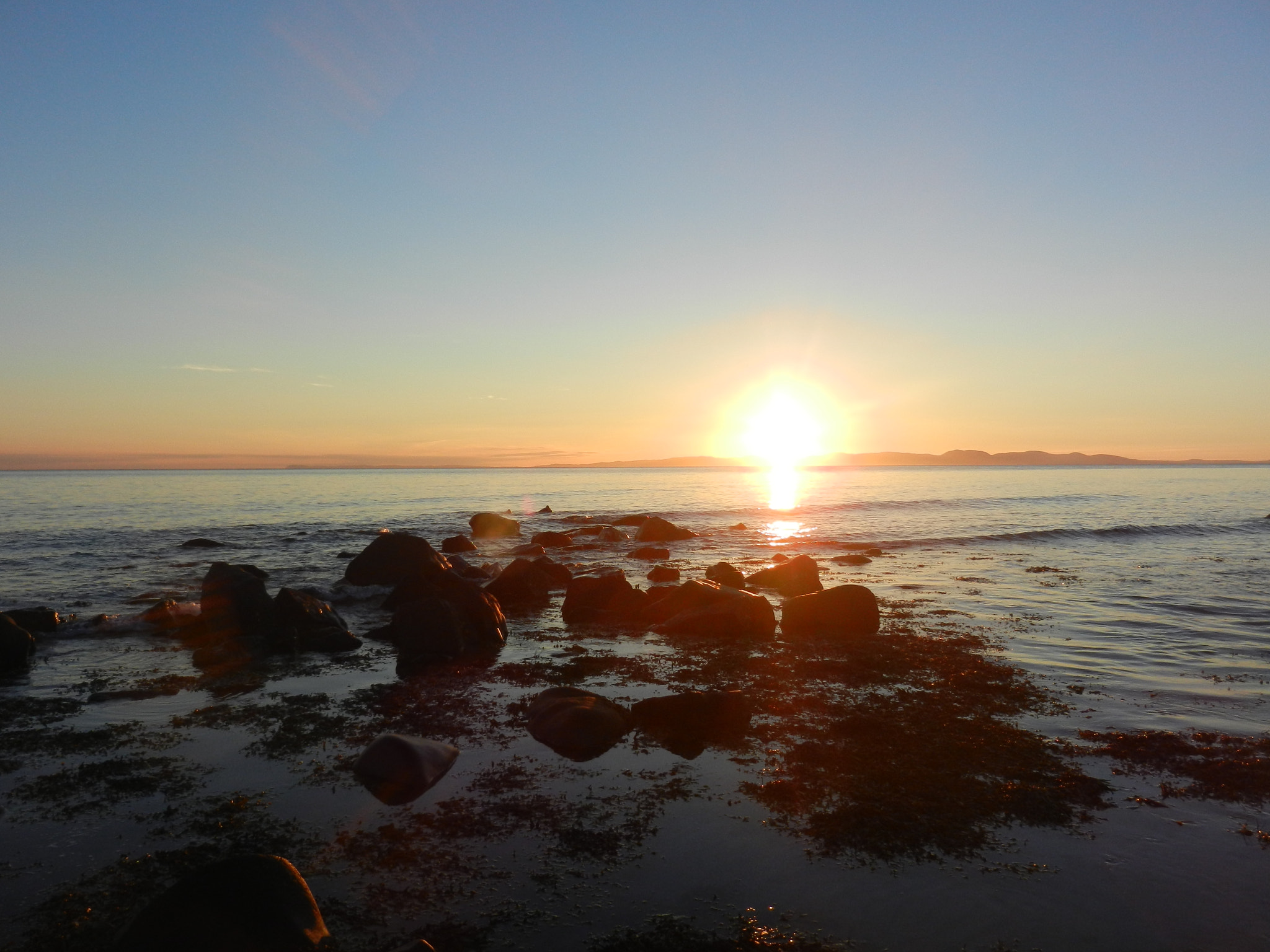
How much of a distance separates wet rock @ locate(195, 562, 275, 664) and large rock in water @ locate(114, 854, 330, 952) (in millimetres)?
11428

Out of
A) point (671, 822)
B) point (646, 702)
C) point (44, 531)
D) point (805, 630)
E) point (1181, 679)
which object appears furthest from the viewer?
point (44, 531)

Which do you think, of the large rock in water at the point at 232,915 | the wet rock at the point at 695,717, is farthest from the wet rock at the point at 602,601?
the large rock in water at the point at 232,915

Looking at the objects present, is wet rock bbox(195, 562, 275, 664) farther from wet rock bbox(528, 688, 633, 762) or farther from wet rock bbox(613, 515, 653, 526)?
Result: wet rock bbox(613, 515, 653, 526)

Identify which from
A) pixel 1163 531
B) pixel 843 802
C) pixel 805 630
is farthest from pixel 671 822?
pixel 1163 531

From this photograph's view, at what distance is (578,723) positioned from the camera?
9727 mm

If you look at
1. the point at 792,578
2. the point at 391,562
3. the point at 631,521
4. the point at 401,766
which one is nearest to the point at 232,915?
the point at 401,766

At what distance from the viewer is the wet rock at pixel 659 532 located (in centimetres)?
3869

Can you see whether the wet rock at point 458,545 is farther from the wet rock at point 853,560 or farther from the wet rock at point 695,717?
the wet rock at point 695,717

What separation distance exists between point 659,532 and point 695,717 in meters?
28.6

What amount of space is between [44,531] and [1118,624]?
5032 cm

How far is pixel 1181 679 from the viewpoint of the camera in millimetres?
12266

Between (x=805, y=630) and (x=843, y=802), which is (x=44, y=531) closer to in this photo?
(x=805, y=630)

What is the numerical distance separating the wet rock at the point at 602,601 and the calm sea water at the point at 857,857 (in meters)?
0.67

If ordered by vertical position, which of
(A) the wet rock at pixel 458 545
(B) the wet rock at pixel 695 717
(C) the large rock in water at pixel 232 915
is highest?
(C) the large rock in water at pixel 232 915
